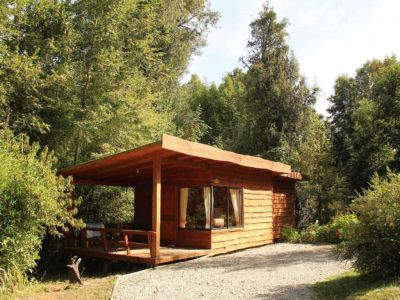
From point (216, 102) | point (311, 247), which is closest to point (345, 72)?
point (216, 102)

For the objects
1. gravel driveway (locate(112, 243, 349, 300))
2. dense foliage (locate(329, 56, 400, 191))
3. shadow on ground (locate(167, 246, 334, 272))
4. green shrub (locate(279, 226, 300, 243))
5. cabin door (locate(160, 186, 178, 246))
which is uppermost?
dense foliage (locate(329, 56, 400, 191))

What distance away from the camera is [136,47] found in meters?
15.0

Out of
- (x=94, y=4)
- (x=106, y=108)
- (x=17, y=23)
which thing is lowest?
(x=106, y=108)

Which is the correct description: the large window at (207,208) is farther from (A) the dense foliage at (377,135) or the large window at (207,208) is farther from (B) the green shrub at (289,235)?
(A) the dense foliage at (377,135)

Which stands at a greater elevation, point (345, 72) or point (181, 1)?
point (181, 1)

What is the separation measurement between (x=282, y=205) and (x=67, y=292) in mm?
9754

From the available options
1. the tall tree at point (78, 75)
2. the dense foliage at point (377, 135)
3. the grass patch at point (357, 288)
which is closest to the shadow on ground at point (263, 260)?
the grass patch at point (357, 288)

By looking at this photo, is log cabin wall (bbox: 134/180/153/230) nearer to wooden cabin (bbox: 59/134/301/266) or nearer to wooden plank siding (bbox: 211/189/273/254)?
wooden cabin (bbox: 59/134/301/266)

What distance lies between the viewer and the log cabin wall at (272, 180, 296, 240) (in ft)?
48.1

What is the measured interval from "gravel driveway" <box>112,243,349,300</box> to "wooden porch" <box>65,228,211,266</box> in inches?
9.5

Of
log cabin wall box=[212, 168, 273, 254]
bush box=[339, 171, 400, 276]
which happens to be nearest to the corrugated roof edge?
log cabin wall box=[212, 168, 273, 254]

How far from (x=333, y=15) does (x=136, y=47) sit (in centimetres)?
835

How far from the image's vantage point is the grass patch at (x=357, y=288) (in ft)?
18.0

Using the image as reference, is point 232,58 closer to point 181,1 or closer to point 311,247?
point 181,1
